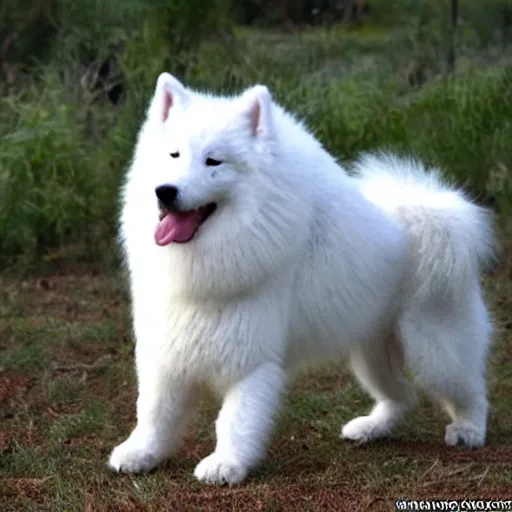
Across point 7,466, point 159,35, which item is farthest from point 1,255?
point 7,466

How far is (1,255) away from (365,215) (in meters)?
4.82

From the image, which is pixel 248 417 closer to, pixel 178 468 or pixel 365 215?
pixel 178 468

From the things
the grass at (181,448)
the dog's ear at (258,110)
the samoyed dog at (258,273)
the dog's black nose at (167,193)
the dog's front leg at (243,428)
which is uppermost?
the dog's ear at (258,110)

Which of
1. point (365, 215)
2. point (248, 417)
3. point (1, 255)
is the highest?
point (365, 215)

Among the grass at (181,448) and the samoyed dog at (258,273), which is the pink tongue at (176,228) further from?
the grass at (181,448)

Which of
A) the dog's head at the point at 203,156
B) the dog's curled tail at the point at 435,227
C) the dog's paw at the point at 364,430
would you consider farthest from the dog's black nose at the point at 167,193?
the dog's paw at the point at 364,430

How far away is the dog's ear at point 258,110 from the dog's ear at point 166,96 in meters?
0.26

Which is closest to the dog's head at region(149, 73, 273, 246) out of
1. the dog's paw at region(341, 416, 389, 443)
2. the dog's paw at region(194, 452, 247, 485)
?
the dog's paw at region(194, 452, 247, 485)

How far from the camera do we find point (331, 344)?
5.17 meters

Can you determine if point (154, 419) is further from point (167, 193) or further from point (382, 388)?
point (382, 388)

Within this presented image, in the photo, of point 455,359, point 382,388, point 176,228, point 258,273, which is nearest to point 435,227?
point 455,359

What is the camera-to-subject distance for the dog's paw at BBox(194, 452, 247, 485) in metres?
4.72

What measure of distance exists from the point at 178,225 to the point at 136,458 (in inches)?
38.5

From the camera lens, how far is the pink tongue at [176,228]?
4.71m
